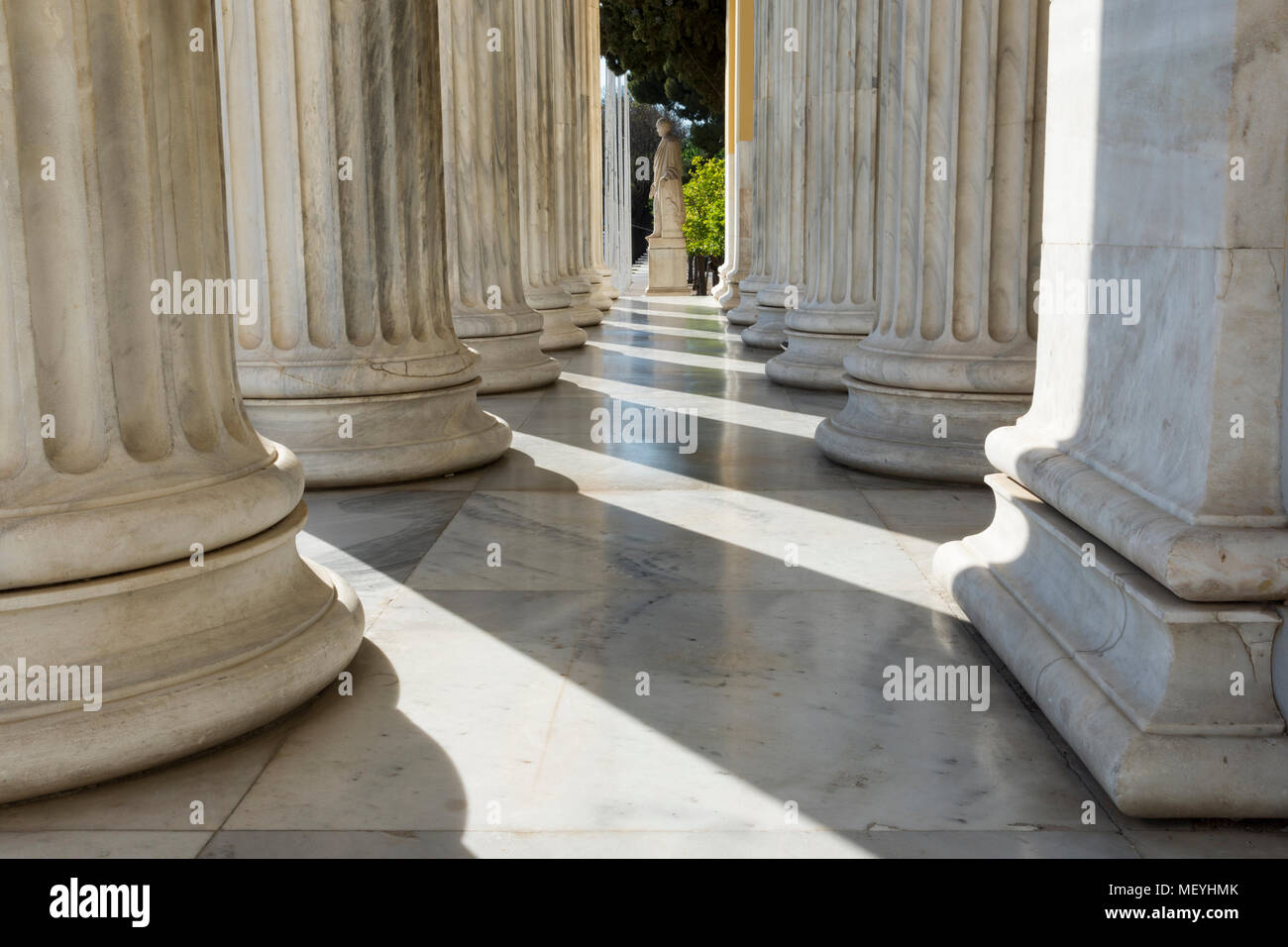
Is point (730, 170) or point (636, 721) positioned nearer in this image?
point (636, 721)

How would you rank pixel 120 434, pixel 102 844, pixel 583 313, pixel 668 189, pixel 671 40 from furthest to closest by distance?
pixel 671 40
pixel 668 189
pixel 583 313
pixel 120 434
pixel 102 844

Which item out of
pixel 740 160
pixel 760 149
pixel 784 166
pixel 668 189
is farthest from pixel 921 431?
pixel 668 189

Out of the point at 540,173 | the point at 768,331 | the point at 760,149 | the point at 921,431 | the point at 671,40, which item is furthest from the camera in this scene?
the point at 671,40

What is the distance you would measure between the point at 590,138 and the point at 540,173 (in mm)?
20738

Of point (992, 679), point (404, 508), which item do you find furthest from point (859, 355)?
point (992, 679)

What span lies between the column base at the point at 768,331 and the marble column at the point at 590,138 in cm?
1109

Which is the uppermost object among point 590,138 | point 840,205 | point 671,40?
point 671,40

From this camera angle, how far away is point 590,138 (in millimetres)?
51281

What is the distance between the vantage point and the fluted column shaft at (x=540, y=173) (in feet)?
98.8

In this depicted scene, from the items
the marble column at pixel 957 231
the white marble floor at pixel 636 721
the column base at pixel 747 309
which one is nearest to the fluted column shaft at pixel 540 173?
the column base at pixel 747 309

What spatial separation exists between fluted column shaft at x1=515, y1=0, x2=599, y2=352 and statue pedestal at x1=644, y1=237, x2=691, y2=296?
90.1ft

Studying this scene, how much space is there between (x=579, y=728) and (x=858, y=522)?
19.5 feet

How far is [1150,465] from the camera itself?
741cm

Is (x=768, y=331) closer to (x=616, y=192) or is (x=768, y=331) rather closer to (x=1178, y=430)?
(x=1178, y=430)
